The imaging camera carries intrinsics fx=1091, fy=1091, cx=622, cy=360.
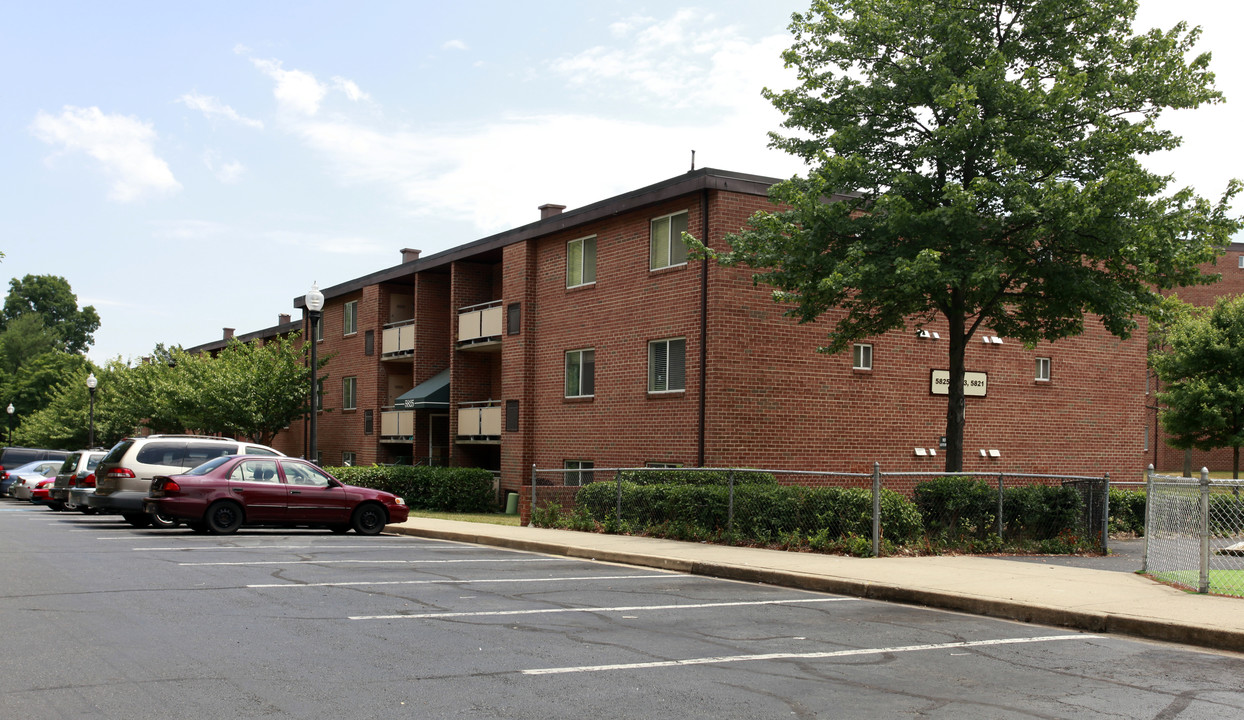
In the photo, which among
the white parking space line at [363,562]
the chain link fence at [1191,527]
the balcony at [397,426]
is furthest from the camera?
the balcony at [397,426]

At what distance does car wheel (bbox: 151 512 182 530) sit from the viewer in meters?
18.9

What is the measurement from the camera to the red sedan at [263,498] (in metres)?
19.0

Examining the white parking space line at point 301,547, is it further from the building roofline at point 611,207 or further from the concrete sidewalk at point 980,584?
the building roofline at point 611,207

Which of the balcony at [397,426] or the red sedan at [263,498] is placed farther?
the balcony at [397,426]

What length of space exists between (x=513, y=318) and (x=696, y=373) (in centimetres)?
784

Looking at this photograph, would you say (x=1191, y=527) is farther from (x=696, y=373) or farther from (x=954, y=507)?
(x=696, y=373)

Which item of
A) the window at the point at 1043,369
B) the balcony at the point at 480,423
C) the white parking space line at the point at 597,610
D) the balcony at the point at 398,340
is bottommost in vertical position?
the white parking space line at the point at 597,610

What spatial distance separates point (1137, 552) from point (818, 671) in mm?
12047

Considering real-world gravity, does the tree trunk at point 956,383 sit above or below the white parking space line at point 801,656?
above

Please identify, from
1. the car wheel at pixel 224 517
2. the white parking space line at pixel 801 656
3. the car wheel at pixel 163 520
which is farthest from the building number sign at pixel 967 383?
the car wheel at pixel 163 520

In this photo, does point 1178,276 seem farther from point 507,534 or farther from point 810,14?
point 507,534

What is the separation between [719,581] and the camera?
1382 centimetres

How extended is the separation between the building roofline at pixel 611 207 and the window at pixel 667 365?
3.18 meters

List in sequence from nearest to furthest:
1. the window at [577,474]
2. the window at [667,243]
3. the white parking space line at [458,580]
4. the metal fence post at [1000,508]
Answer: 1. the white parking space line at [458,580]
2. the metal fence post at [1000,508]
3. the window at [667,243]
4. the window at [577,474]
